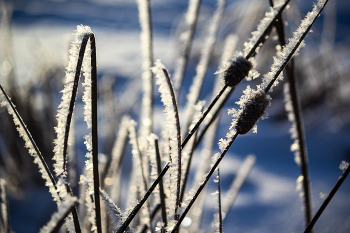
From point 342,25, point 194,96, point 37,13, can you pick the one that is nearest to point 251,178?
point 194,96

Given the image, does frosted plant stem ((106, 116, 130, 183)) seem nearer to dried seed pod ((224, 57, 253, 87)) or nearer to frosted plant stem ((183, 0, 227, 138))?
frosted plant stem ((183, 0, 227, 138))

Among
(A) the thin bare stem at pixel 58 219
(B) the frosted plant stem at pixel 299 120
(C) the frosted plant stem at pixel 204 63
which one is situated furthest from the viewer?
(C) the frosted plant stem at pixel 204 63

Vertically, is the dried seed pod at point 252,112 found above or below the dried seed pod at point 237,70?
below

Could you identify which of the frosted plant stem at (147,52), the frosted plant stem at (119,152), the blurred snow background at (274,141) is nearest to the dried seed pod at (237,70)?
the frosted plant stem at (147,52)

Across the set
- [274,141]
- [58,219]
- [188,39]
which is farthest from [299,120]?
[274,141]

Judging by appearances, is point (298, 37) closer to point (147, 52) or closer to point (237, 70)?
point (237, 70)

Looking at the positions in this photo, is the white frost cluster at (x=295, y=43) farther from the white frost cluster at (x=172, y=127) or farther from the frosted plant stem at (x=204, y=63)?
the frosted plant stem at (x=204, y=63)
